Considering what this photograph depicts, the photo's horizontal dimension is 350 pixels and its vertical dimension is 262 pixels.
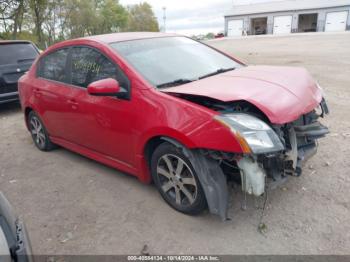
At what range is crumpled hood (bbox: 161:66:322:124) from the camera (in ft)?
9.16

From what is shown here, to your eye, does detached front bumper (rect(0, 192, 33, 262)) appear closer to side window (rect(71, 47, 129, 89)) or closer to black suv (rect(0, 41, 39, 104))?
side window (rect(71, 47, 129, 89))

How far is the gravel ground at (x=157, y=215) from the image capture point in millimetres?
2816

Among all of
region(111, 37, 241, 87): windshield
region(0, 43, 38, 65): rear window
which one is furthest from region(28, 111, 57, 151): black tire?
region(0, 43, 38, 65): rear window

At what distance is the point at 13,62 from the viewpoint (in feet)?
25.1

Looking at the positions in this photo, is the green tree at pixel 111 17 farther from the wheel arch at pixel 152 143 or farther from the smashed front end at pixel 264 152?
the smashed front end at pixel 264 152

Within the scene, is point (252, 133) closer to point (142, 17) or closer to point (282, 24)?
point (282, 24)

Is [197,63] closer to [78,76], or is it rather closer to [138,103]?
[138,103]

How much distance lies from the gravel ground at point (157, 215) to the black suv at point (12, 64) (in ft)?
11.0

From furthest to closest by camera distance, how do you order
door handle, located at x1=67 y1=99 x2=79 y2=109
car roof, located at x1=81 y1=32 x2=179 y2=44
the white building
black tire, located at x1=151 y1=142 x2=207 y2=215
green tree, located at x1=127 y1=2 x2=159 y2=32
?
1. green tree, located at x1=127 y1=2 x2=159 y2=32
2. the white building
3. door handle, located at x1=67 y1=99 x2=79 y2=109
4. car roof, located at x1=81 y1=32 x2=179 y2=44
5. black tire, located at x1=151 y1=142 x2=207 y2=215

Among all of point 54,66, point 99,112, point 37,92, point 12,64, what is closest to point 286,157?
point 99,112

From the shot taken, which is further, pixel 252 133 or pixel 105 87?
pixel 105 87

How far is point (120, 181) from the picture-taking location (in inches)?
158

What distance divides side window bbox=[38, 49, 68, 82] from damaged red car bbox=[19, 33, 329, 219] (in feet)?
0.11

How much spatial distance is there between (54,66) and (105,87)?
1.75 metres
